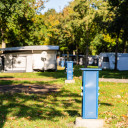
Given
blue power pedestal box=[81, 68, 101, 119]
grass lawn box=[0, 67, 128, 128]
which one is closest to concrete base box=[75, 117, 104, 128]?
blue power pedestal box=[81, 68, 101, 119]

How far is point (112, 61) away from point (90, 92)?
34366 mm

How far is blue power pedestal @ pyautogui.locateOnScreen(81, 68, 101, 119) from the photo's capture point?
5.30 meters

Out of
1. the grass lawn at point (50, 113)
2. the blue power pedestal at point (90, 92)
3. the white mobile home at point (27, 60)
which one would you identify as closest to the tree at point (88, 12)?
the white mobile home at point (27, 60)

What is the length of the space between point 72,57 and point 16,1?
43539 millimetres

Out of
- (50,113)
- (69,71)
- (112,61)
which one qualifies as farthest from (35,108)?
(112,61)

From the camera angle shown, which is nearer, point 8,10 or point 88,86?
point 88,86

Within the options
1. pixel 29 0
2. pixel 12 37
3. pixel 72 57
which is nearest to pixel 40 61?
pixel 29 0

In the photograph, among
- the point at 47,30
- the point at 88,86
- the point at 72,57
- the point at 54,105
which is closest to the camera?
the point at 88,86

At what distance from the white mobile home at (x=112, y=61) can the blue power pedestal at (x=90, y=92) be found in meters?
32.0

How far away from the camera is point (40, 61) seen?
31047 mm

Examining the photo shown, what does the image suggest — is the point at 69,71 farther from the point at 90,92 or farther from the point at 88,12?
the point at 88,12

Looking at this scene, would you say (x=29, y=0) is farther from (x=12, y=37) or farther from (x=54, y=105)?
(x=54, y=105)

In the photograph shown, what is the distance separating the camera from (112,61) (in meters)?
38.8

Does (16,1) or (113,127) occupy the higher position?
(16,1)
